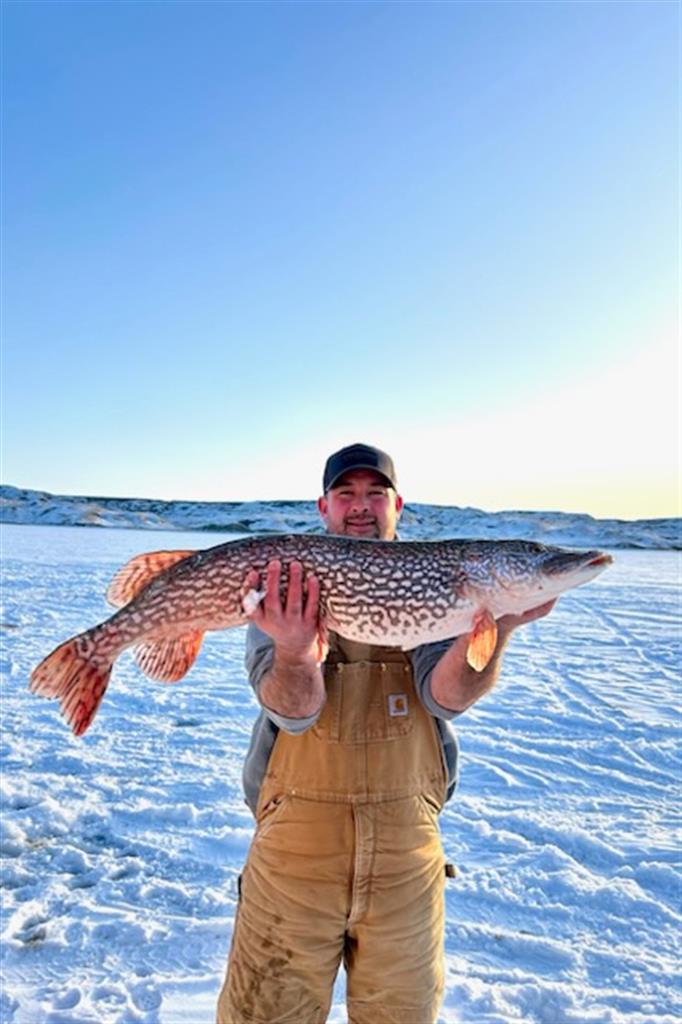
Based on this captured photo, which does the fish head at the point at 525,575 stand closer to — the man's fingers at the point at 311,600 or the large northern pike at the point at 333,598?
the large northern pike at the point at 333,598

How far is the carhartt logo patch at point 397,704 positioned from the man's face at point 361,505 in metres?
0.71

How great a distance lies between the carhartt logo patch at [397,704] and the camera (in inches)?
97.8

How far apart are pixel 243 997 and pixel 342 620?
1289mm

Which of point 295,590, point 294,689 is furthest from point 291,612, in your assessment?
point 294,689

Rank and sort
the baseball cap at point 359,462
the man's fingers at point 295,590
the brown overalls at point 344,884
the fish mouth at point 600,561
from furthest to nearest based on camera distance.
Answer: the baseball cap at point 359,462
the fish mouth at point 600,561
the man's fingers at point 295,590
the brown overalls at point 344,884

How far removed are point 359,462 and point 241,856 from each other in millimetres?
2712

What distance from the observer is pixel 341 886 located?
226 centimetres

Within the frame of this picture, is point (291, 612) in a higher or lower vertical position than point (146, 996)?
higher

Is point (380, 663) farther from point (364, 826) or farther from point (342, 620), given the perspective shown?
point (364, 826)

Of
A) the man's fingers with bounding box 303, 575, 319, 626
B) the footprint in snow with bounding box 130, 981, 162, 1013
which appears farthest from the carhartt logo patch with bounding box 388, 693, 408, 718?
the footprint in snow with bounding box 130, 981, 162, 1013

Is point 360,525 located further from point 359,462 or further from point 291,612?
point 291,612

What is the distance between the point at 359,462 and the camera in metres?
2.88

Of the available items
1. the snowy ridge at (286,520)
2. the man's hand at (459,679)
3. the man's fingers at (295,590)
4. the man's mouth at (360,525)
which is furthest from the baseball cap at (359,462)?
the snowy ridge at (286,520)

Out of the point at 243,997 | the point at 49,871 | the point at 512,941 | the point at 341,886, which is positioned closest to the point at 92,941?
the point at 49,871
